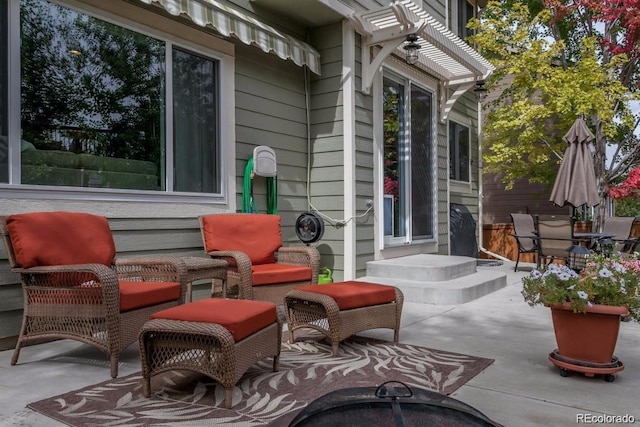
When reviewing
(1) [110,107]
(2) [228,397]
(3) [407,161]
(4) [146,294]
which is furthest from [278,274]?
(3) [407,161]

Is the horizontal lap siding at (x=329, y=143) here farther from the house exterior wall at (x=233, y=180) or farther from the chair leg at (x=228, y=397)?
the chair leg at (x=228, y=397)

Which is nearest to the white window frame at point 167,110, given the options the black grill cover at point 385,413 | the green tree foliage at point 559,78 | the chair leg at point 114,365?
the chair leg at point 114,365

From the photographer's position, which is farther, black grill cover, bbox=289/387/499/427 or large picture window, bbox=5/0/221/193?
large picture window, bbox=5/0/221/193

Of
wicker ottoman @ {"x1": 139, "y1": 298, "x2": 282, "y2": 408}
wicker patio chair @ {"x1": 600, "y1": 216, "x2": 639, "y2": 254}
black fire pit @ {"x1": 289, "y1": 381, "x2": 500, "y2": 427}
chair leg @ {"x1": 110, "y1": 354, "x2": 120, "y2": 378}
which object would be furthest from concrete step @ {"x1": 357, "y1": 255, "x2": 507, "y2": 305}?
black fire pit @ {"x1": 289, "y1": 381, "x2": 500, "y2": 427}

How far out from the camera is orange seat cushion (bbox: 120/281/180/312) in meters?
2.68

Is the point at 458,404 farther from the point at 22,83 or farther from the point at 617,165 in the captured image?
the point at 617,165

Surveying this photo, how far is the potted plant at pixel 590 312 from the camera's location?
2.49 m

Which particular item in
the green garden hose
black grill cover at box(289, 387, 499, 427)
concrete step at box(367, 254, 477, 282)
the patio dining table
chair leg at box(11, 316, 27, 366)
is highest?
the green garden hose

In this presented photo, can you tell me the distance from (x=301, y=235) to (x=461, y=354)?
2.37 metres

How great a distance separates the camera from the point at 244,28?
4371mm

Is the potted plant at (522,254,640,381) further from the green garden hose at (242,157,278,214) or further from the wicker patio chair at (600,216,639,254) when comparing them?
the wicker patio chair at (600,216,639,254)

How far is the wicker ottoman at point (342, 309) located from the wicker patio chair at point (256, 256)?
0.52 metres

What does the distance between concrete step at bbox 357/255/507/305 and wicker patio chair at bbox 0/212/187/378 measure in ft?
8.45

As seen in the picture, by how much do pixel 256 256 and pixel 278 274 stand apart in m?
0.48
